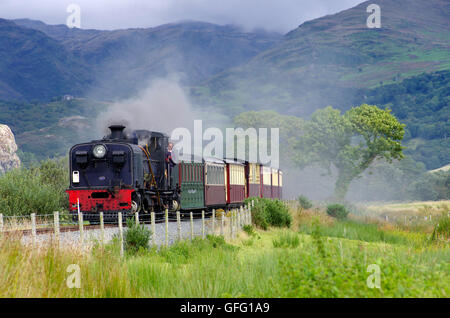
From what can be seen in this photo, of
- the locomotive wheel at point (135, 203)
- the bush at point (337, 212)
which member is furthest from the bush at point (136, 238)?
the bush at point (337, 212)

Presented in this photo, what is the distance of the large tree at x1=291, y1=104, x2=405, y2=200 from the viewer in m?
62.4

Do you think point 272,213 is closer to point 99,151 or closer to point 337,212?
point 99,151

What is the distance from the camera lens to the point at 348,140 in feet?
224

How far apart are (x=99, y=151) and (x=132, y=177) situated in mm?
1796

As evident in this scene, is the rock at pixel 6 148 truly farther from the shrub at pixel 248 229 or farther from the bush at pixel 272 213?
the shrub at pixel 248 229

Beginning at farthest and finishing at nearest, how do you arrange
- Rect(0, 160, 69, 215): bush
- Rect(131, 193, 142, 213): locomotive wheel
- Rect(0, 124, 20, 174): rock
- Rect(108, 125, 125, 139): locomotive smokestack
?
Rect(0, 124, 20, 174): rock
Rect(0, 160, 69, 215): bush
Rect(108, 125, 125, 139): locomotive smokestack
Rect(131, 193, 142, 213): locomotive wheel

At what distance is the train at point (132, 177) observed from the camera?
70.7 feet

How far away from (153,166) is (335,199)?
47352 millimetres

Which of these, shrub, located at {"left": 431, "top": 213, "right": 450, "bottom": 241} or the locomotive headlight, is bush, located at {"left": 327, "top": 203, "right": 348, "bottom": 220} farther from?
the locomotive headlight

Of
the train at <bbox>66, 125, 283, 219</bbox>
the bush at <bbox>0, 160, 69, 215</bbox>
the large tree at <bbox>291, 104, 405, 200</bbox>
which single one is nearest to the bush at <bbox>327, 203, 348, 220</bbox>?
the train at <bbox>66, 125, 283, 219</bbox>

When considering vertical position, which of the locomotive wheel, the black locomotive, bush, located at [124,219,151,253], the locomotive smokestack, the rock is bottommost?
bush, located at [124,219,151,253]

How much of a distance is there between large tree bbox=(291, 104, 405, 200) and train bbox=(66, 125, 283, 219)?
37149 mm

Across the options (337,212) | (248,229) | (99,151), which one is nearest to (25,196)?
(99,151)
